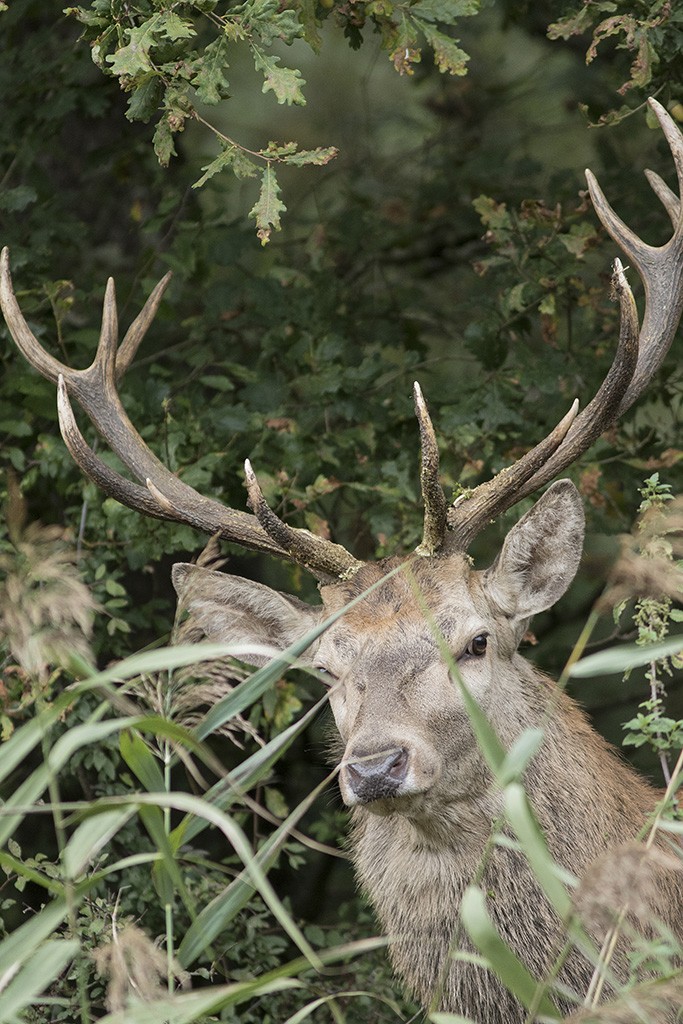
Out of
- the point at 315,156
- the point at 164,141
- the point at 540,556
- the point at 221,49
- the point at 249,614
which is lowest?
the point at 249,614

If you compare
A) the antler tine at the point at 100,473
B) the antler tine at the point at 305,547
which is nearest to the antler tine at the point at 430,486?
the antler tine at the point at 305,547

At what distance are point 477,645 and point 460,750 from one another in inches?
12.6

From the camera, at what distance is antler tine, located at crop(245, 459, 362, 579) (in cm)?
369

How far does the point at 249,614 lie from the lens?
13.8 feet

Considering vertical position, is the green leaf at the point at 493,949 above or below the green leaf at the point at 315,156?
below

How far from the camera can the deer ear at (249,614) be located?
4129 millimetres

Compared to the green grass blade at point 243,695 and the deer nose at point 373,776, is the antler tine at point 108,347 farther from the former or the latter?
the green grass blade at point 243,695

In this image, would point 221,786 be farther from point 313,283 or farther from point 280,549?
→ point 313,283

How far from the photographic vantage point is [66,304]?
501 centimetres

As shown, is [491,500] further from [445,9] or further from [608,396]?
[445,9]

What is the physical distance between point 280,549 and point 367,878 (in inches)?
39.2

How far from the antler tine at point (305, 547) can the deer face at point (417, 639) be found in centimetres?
5

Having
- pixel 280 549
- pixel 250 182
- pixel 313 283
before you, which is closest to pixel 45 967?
pixel 280 549

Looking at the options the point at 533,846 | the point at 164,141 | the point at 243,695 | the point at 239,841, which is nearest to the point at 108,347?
the point at 164,141
